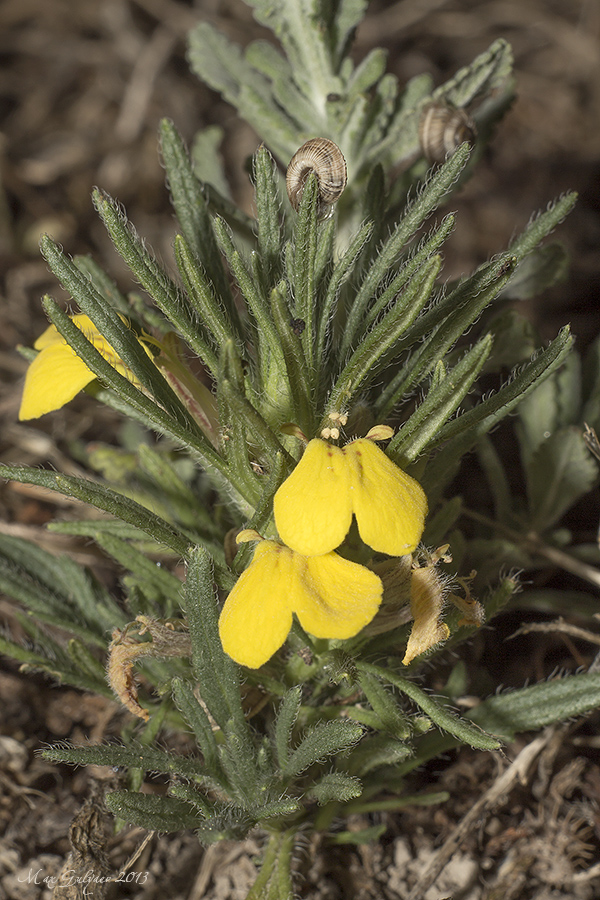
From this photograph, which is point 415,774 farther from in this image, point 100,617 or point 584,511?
point 584,511

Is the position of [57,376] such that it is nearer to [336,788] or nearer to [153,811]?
[153,811]

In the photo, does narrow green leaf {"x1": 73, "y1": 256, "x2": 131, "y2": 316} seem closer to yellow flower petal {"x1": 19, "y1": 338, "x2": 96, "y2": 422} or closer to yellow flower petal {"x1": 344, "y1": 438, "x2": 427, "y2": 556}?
yellow flower petal {"x1": 19, "y1": 338, "x2": 96, "y2": 422}

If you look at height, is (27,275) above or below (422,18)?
above

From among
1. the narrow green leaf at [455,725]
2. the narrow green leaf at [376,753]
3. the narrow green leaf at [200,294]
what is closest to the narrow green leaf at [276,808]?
the narrow green leaf at [376,753]

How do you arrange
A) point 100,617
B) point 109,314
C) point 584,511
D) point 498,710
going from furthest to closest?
point 584,511 → point 100,617 → point 498,710 → point 109,314

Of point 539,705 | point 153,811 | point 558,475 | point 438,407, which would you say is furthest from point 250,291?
point 558,475

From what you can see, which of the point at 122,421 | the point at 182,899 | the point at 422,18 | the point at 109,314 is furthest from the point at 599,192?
the point at 182,899
